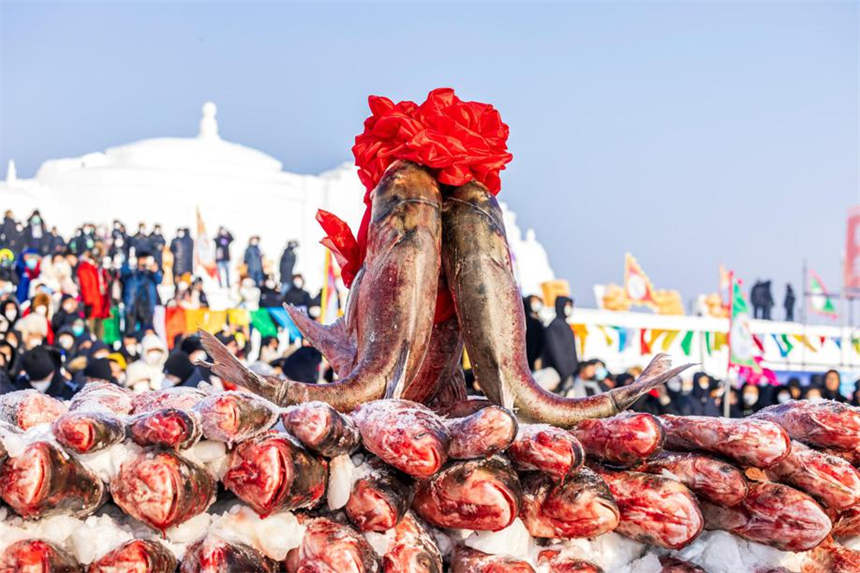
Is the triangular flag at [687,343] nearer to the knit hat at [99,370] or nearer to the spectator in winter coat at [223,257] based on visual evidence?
the spectator in winter coat at [223,257]

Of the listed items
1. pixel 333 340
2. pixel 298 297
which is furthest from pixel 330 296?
pixel 333 340

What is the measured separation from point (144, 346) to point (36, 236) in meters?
14.3

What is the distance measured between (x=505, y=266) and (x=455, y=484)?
946mm

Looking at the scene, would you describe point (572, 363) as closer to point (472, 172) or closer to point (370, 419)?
point (472, 172)

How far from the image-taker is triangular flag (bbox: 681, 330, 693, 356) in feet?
78.5

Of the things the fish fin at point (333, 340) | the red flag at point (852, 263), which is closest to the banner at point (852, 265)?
the red flag at point (852, 263)

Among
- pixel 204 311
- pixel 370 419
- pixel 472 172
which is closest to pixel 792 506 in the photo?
pixel 370 419

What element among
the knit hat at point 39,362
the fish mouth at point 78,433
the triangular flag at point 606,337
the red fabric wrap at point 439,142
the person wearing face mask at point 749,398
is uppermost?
the red fabric wrap at point 439,142

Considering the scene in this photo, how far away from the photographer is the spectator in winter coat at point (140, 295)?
56.9 ft

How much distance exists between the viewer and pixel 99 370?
10.3 meters

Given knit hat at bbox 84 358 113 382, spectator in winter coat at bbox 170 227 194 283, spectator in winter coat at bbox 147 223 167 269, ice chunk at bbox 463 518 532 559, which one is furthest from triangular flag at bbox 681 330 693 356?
ice chunk at bbox 463 518 532 559

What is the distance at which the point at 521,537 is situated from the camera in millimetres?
2062

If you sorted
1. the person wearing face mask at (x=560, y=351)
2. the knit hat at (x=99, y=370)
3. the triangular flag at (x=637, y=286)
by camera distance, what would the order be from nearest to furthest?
the person wearing face mask at (x=560, y=351) → the knit hat at (x=99, y=370) → the triangular flag at (x=637, y=286)

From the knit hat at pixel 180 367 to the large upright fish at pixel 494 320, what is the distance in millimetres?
6681
